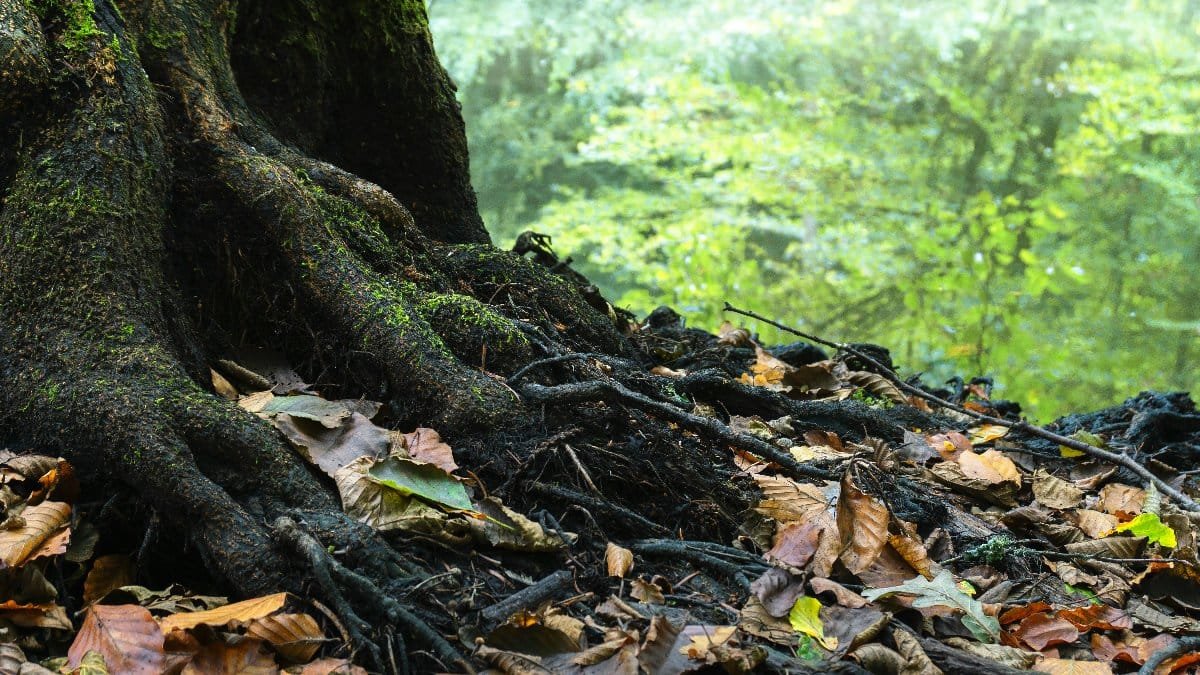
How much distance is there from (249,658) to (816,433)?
195 cm

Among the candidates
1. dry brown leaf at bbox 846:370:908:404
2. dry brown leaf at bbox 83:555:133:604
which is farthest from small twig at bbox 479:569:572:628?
dry brown leaf at bbox 846:370:908:404

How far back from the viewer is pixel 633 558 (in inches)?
74.3

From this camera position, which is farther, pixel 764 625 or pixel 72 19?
pixel 72 19

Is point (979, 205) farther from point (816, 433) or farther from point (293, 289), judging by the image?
point (293, 289)

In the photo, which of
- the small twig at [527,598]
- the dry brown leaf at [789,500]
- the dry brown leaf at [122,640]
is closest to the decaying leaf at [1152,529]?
the dry brown leaf at [789,500]

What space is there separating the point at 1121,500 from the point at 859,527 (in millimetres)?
1398

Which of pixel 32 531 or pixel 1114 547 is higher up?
pixel 32 531

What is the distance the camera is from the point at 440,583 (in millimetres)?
1663

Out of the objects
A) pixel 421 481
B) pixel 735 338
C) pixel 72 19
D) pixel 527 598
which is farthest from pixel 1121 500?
pixel 72 19

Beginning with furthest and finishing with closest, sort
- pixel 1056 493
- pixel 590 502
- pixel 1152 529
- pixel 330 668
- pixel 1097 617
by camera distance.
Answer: pixel 1056 493, pixel 1152 529, pixel 1097 617, pixel 590 502, pixel 330 668

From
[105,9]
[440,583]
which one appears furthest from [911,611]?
[105,9]

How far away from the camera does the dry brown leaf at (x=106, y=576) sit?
1.68 metres

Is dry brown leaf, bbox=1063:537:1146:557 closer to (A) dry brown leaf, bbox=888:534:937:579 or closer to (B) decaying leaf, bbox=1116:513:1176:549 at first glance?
(B) decaying leaf, bbox=1116:513:1176:549

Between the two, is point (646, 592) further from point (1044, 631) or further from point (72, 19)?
point (72, 19)
